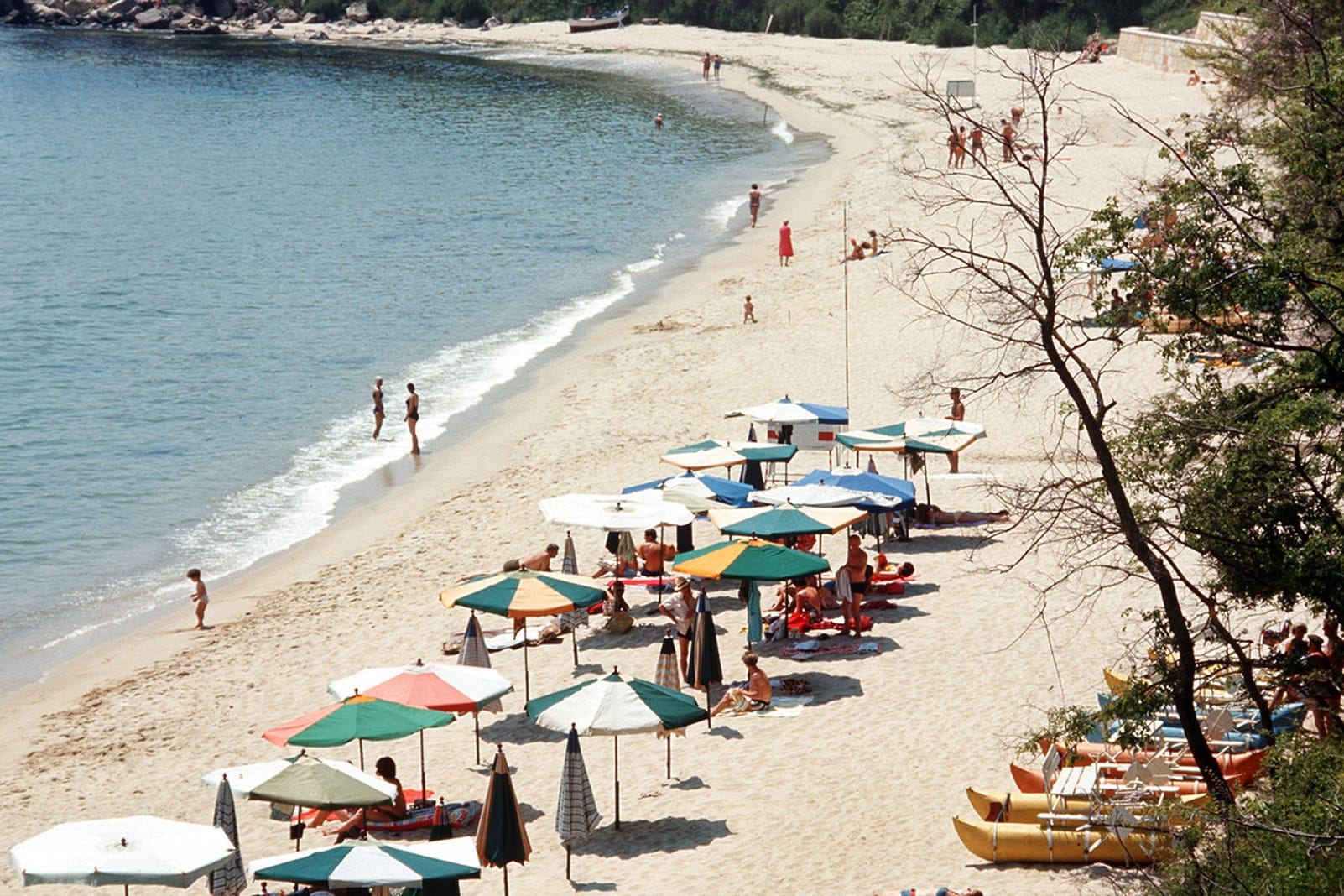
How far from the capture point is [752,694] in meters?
15.3

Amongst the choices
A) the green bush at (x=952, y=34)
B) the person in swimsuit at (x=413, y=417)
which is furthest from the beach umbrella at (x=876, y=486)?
the green bush at (x=952, y=34)

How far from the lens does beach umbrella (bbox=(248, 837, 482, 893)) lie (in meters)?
10.2

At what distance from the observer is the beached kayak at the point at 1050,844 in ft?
36.7

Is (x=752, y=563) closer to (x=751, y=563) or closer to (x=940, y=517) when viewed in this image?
(x=751, y=563)

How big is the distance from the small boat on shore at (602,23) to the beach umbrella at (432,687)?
351 ft

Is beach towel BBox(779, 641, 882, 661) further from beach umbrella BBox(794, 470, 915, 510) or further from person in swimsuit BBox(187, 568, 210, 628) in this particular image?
person in swimsuit BBox(187, 568, 210, 628)

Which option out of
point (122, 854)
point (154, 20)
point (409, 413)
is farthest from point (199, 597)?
point (154, 20)

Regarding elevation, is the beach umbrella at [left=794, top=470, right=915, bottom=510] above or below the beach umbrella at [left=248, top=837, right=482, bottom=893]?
above

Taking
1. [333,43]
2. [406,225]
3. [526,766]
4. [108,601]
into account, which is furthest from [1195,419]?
[333,43]

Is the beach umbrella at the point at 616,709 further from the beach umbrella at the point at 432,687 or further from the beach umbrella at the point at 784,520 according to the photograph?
the beach umbrella at the point at 784,520

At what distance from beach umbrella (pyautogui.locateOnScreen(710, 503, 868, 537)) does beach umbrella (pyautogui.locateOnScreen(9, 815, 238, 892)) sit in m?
7.59

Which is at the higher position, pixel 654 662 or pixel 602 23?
pixel 602 23

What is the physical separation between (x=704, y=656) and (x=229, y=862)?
5.44 meters

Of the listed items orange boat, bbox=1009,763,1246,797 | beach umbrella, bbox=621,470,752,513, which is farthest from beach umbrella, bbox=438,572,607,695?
orange boat, bbox=1009,763,1246,797
